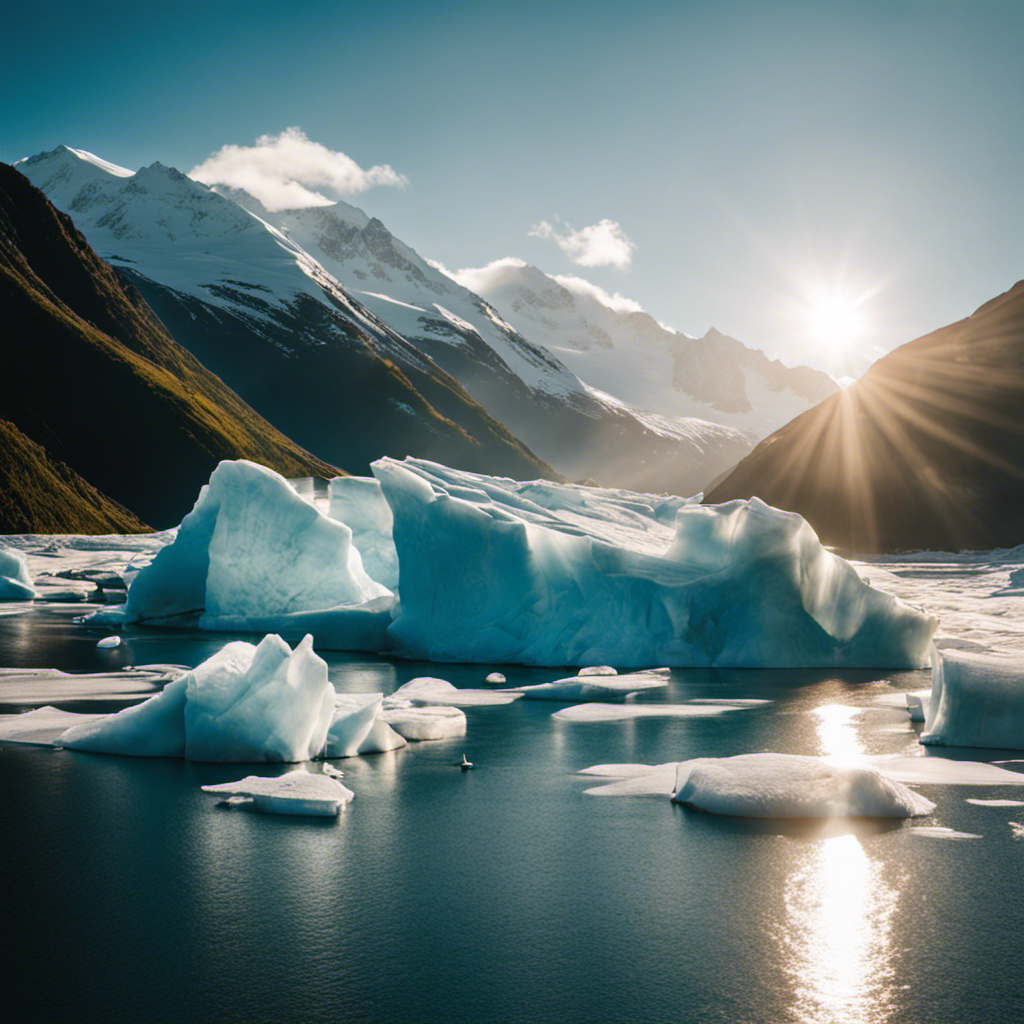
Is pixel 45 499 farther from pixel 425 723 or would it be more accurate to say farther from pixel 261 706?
pixel 261 706

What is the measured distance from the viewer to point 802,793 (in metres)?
7.79

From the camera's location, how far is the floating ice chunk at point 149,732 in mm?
9594

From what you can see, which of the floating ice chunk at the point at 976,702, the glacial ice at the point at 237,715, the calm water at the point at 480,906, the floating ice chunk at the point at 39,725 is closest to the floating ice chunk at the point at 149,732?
the glacial ice at the point at 237,715

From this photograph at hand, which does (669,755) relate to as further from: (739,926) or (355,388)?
(355,388)

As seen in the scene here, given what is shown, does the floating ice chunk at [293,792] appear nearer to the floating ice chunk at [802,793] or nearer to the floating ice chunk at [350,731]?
the floating ice chunk at [350,731]

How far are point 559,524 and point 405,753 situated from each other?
951cm

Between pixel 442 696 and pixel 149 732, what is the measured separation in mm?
4470

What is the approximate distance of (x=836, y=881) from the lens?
643 cm

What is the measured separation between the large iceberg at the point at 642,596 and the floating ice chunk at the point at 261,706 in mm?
7761

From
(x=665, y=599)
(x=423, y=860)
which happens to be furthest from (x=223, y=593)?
(x=423, y=860)

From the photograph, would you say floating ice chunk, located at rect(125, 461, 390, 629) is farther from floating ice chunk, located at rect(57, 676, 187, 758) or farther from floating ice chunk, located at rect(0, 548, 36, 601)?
floating ice chunk, located at rect(0, 548, 36, 601)

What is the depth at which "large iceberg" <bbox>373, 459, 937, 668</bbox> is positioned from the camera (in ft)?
55.2

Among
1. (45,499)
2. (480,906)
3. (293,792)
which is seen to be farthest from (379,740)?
(45,499)

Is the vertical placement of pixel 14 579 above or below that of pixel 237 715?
above
